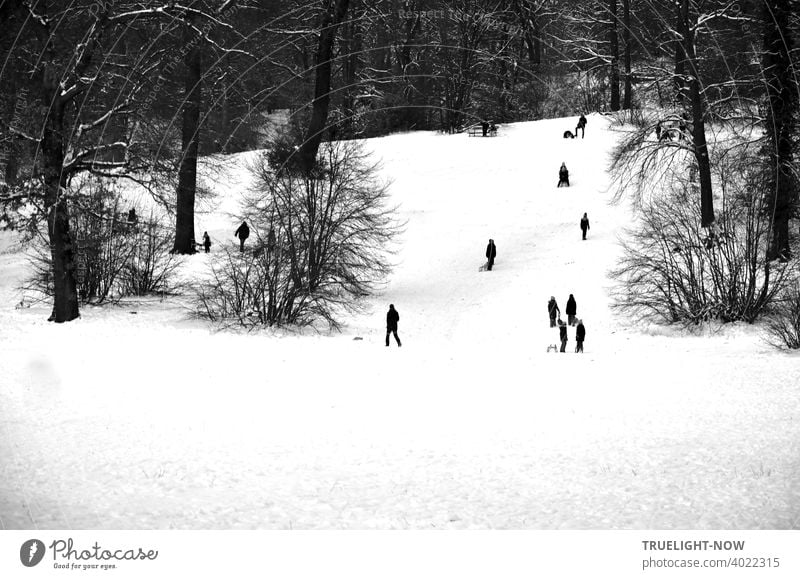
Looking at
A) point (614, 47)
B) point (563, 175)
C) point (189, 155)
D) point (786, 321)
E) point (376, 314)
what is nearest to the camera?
point (786, 321)

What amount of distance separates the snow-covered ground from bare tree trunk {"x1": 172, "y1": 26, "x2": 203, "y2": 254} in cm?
534

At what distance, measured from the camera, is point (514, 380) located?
17.9 metres

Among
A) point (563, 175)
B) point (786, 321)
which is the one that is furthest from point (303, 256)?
point (563, 175)

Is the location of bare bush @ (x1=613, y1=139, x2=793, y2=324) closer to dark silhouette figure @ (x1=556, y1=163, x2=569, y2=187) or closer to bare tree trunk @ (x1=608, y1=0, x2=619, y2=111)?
dark silhouette figure @ (x1=556, y1=163, x2=569, y2=187)

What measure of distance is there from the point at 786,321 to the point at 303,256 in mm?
14425

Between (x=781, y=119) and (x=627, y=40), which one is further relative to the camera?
(x=627, y=40)

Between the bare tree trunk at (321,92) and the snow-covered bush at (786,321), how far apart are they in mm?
15327

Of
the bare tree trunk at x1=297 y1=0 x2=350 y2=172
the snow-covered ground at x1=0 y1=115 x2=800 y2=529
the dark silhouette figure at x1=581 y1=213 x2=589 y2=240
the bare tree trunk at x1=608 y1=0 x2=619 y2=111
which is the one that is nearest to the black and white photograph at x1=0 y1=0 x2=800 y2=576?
the snow-covered ground at x1=0 y1=115 x2=800 y2=529

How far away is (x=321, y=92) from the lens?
35.3 meters

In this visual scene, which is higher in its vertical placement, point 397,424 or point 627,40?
point 627,40

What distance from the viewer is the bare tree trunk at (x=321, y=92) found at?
30.2 m

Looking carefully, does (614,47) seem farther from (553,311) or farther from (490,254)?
(553,311)

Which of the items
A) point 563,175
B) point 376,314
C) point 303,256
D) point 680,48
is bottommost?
point 376,314

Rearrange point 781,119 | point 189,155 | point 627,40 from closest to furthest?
point 781,119 → point 189,155 → point 627,40
